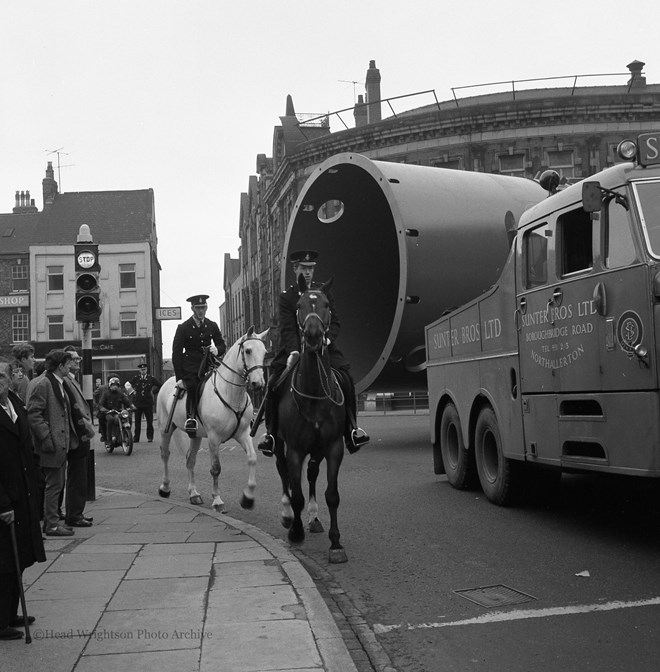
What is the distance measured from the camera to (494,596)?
614 cm

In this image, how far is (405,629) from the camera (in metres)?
5.47

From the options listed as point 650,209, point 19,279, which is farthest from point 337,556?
point 19,279

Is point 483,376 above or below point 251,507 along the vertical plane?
above

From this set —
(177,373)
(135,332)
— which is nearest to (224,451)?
(177,373)

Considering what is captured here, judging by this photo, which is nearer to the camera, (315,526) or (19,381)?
(315,526)

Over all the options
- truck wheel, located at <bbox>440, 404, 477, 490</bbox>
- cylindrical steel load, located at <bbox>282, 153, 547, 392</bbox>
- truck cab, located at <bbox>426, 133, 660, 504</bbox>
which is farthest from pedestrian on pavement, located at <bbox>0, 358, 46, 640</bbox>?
cylindrical steel load, located at <bbox>282, 153, 547, 392</bbox>

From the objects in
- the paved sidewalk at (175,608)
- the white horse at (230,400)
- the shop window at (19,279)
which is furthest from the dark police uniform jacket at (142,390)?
the shop window at (19,279)

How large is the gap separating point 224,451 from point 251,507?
31.6 feet

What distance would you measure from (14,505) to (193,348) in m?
6.42

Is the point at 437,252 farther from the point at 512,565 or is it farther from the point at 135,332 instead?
the point at 135,332

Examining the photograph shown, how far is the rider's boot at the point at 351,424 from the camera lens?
27.0 ft

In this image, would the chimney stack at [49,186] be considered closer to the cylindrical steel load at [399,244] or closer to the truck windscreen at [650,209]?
the cylindrical steel load at [399,244]

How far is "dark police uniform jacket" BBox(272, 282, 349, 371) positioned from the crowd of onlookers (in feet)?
7.69

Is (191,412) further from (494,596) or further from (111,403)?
(111,403)
